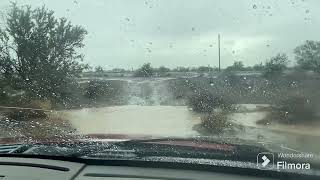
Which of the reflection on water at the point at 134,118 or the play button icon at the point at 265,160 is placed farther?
the reflection on water at the point at 134,118

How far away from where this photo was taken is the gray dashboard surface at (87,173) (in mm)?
2150

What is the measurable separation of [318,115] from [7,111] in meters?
11.7

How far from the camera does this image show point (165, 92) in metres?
15.4

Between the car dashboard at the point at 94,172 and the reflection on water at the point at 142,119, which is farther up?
the car dashboard at the point at 94,172

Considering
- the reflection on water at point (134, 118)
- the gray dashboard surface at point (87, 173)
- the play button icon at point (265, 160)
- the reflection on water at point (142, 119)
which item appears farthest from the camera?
the reflection on water at point (134, 118)

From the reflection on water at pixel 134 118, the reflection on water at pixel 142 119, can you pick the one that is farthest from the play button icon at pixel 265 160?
the reflection on water at pixel 134 118

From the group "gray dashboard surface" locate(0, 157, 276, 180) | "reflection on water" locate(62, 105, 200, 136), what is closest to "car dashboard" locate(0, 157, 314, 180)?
"gray dashboard surface" locate(0, 157, 276, 180)

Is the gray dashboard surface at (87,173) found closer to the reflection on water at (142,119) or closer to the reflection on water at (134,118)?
the reflection on water at (142,119)

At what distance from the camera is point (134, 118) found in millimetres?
15258

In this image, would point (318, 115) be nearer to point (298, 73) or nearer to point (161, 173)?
point (298, 73)

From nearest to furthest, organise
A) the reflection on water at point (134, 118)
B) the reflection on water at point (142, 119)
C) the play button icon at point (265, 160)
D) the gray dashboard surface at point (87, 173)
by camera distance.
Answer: the gray dashboard surface at point (87, 173) → the play button icon at point (265, 160) → the reflection on water at point (142, 119) → the reflection on water at point (134, 118)

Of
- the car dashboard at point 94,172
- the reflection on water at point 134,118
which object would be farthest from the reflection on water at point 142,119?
the car dashboard at point 94,172

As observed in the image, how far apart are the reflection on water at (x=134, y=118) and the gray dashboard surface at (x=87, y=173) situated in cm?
1035

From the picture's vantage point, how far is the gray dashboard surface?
7.06ft
